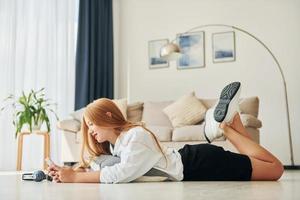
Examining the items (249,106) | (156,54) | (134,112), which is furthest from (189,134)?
(156,54)

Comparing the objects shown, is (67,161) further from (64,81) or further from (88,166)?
(88,166)

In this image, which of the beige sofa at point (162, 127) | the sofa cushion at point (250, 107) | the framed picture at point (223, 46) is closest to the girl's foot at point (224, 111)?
the beige sofa at point (162, 127)

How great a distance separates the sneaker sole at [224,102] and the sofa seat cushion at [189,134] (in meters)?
1.94

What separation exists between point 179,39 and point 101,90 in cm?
128

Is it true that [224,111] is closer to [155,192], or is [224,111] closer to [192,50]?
[155,192]

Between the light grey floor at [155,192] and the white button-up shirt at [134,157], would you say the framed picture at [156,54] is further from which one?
the light grey floor at [155,192]

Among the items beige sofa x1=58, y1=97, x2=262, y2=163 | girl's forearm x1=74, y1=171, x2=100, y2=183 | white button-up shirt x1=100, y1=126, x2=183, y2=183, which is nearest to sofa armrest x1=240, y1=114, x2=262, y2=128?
beige sofa x1=58, y1=97, x2=262, y2=163

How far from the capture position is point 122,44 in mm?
6418

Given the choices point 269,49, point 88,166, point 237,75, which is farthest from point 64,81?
point 88,166

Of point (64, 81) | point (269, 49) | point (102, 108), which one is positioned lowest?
point (102, 108)

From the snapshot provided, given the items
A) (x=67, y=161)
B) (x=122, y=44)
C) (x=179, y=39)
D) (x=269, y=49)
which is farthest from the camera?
(x=122, y=44)

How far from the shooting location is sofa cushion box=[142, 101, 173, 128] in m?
5.22

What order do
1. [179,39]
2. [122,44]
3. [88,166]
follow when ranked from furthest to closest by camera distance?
[122,44], [179,39], [88,166]

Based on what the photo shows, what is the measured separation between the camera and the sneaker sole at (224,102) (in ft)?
7.41
